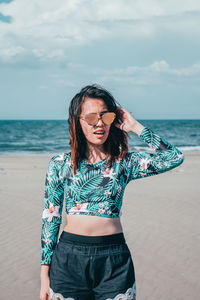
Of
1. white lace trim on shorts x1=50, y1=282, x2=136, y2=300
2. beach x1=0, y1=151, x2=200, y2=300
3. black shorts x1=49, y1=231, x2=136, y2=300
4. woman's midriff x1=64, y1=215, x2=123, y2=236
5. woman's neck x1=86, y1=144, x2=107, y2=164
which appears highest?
woman's neck x1=86, y1=144, x2=107, y2=164

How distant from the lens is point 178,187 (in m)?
12.0

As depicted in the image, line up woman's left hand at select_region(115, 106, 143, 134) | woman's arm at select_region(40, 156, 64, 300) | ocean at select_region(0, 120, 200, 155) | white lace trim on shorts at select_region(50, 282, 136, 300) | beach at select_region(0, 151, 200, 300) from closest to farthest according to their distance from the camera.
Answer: white lace trim on shorts at select_region(50, 282, 136, 300)
woman's arm at select_region(40, 156, 64, 300)
woman's left hand at select_region(115, 106, 143, 134)
beach at select_region(0, 151, 200, 300)
ocean at select_region(0, 120, 200, 155)

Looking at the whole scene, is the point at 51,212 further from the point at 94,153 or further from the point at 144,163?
the point at 144,163

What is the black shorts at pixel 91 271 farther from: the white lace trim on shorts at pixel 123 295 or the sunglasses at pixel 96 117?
the sunglasses at pixel 96 117

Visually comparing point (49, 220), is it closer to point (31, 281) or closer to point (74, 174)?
point (74, 174)

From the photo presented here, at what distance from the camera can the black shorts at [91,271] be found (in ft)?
6.63

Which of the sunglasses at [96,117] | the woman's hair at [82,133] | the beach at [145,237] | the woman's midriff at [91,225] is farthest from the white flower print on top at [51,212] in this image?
the beach at [145,237]

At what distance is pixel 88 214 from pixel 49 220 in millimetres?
303

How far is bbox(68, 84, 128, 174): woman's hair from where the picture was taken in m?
2.27

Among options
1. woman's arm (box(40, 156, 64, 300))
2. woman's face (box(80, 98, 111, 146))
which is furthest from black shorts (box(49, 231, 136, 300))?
woman's face (box(80, 98, 111, 146))

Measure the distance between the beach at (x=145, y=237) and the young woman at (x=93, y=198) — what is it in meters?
3.21

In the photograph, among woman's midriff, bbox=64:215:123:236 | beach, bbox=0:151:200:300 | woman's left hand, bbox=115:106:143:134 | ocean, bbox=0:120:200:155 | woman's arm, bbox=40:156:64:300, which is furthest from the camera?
ocean, bbox=0:120:200:155

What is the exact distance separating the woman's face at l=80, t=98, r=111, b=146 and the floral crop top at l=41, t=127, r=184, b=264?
0.50 ft

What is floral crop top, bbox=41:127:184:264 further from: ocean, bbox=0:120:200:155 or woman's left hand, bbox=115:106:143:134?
ocean, bbox=0:120:200:155
